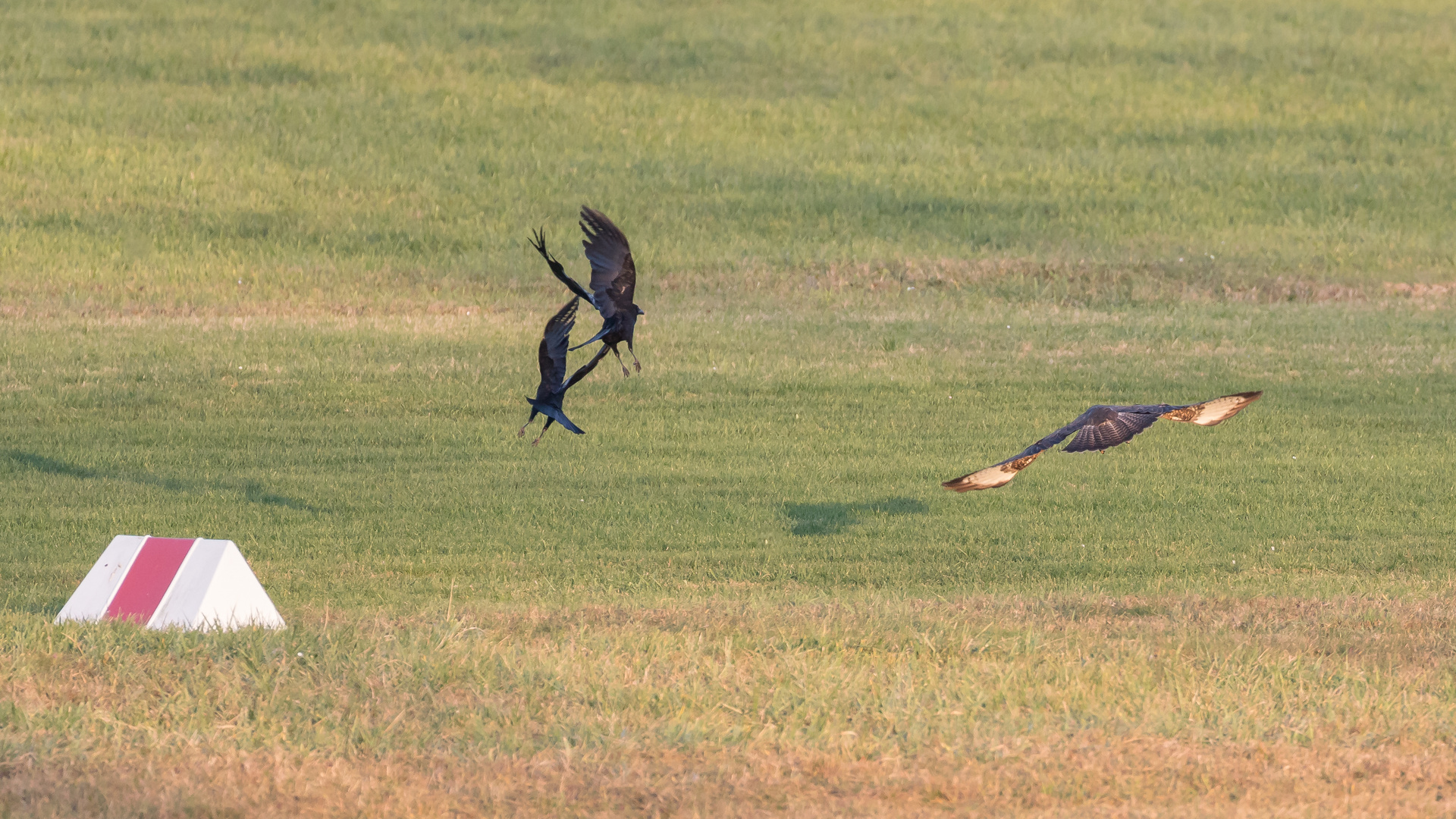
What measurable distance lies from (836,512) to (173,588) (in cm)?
515

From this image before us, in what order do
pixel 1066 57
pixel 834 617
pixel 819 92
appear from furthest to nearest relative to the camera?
pixel 1066 57 < pixel 819 92 < pixel 834 617

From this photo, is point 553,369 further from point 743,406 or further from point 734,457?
point 743,406

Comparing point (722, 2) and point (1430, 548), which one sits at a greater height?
point (722, 2)

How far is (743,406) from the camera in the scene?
15469mm

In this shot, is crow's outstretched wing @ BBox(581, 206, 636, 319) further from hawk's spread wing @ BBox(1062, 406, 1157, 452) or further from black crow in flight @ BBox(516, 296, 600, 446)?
hawk's spread wing @ BBox(1062, 406, 1157, 452)

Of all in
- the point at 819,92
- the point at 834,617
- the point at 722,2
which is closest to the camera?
the point at 834,617

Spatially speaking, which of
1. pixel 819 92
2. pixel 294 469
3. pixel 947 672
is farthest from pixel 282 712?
pixel 819 92

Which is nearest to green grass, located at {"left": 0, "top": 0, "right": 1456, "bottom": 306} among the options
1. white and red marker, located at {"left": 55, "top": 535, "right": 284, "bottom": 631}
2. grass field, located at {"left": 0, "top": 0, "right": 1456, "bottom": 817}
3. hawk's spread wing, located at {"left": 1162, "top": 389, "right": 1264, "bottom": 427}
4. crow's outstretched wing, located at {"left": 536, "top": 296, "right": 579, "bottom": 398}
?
grass field, located at {"left": 0, "top": 0, "right": 1456, "bottom": 817}

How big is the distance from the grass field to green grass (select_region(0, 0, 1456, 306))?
0.14m

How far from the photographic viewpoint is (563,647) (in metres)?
7.75

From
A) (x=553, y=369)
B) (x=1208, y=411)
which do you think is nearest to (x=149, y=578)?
(x=553, y=369)

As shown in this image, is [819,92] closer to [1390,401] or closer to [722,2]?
[722,2]

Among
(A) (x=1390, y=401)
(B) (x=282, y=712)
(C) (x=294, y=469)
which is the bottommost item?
(A) (x=1390, y=401)

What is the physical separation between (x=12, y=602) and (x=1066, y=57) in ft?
93.4
